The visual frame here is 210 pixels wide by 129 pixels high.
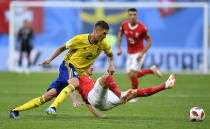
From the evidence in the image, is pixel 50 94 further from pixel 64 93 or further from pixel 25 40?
pixel 25 40

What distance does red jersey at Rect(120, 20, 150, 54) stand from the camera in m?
12.8

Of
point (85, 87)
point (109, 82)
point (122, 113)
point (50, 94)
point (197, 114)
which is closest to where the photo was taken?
point (197, 114)

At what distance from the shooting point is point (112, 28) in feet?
76.4

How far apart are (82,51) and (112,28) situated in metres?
14.8

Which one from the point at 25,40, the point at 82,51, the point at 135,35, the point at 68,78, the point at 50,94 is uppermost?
the point at 25,40

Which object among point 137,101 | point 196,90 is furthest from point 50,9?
point 137,101

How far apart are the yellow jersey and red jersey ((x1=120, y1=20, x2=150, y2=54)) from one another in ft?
13.7

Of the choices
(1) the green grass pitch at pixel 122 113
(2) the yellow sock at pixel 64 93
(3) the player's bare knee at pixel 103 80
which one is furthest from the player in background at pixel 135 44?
(2) the yellow sock at pixel 64 93

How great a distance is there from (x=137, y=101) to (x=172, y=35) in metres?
11.7

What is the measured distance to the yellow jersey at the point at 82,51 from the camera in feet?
28.2

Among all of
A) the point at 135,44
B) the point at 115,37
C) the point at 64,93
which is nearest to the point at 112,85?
the point at 64,93

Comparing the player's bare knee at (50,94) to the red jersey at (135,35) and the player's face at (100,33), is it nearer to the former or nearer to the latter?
the player's face at (100,33)

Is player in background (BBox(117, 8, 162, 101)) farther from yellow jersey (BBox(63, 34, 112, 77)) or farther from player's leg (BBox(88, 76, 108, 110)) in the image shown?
player's leg (BBox(88, 76, 108, 110))

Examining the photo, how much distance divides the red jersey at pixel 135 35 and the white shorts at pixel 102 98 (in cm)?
460
